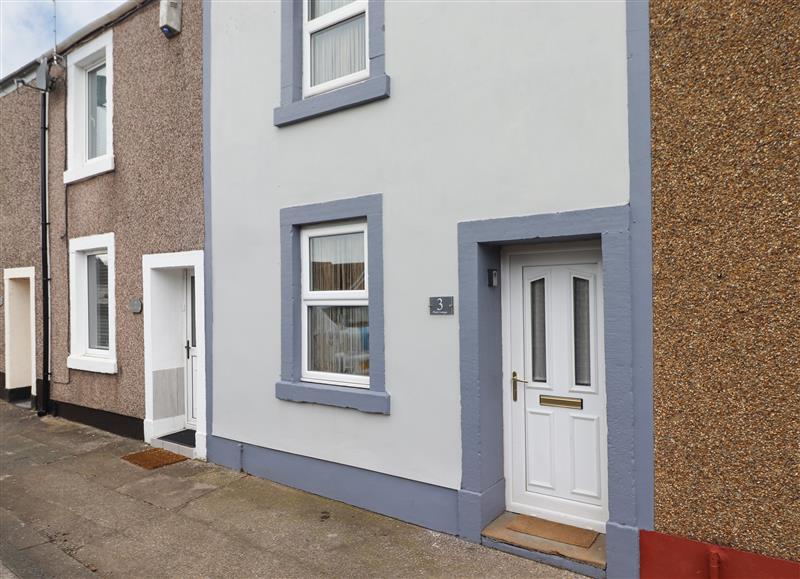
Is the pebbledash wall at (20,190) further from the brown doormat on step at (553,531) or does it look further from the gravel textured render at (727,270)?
the gravel textured render at (727,270)

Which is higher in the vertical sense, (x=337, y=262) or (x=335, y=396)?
(x=337, y=262)

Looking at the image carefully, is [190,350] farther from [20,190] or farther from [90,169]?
[20,190]

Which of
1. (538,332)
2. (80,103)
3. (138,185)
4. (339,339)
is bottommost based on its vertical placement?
(339,339)

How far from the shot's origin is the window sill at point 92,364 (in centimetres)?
743

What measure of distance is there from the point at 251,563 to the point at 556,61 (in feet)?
13.5

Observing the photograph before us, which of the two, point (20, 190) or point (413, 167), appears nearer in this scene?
point (413, 167)

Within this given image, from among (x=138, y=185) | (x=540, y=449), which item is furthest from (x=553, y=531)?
(x=138, y=185)

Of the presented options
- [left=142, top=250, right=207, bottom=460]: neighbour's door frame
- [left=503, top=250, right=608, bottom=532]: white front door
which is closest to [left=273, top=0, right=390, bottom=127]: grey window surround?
[left=503, top=250, right=608, bottom=532]: white front door

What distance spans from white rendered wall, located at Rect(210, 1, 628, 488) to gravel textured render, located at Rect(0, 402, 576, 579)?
0.49 m

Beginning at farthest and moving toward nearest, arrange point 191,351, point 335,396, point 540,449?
point 191,351
point 335,396
point 540,449

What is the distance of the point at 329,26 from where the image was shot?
5.38m

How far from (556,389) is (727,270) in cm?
149

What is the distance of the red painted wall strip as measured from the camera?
3.15m

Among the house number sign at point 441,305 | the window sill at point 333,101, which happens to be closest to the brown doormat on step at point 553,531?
the house number sign at point 441,305
